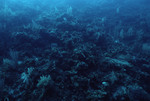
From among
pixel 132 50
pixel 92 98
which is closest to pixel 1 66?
pixel 92 98

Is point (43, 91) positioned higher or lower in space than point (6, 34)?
→ lower

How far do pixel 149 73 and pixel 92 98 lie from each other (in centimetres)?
379

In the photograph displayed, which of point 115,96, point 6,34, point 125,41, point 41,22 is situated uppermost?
point 41,22

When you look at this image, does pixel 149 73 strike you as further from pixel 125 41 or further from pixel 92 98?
pixel 125 41

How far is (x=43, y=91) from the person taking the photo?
3.24 m

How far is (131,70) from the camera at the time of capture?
473 centimetres

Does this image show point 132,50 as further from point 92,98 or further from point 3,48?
point 3,48

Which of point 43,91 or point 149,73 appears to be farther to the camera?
point 149,73

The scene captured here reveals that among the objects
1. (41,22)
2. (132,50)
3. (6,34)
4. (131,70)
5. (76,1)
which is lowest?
(131,70)

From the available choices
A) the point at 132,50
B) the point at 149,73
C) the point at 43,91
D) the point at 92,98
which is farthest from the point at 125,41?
the point at 43,91

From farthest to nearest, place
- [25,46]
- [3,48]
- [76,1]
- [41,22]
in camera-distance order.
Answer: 1. [76,1]
2. [41,22]
3. [25,46]
4. [3,48]

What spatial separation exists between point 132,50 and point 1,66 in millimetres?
9073

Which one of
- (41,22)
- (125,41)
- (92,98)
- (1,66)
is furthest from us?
(41,22)

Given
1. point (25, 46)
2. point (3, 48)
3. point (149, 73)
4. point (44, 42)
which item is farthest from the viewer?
point (44, 42)
